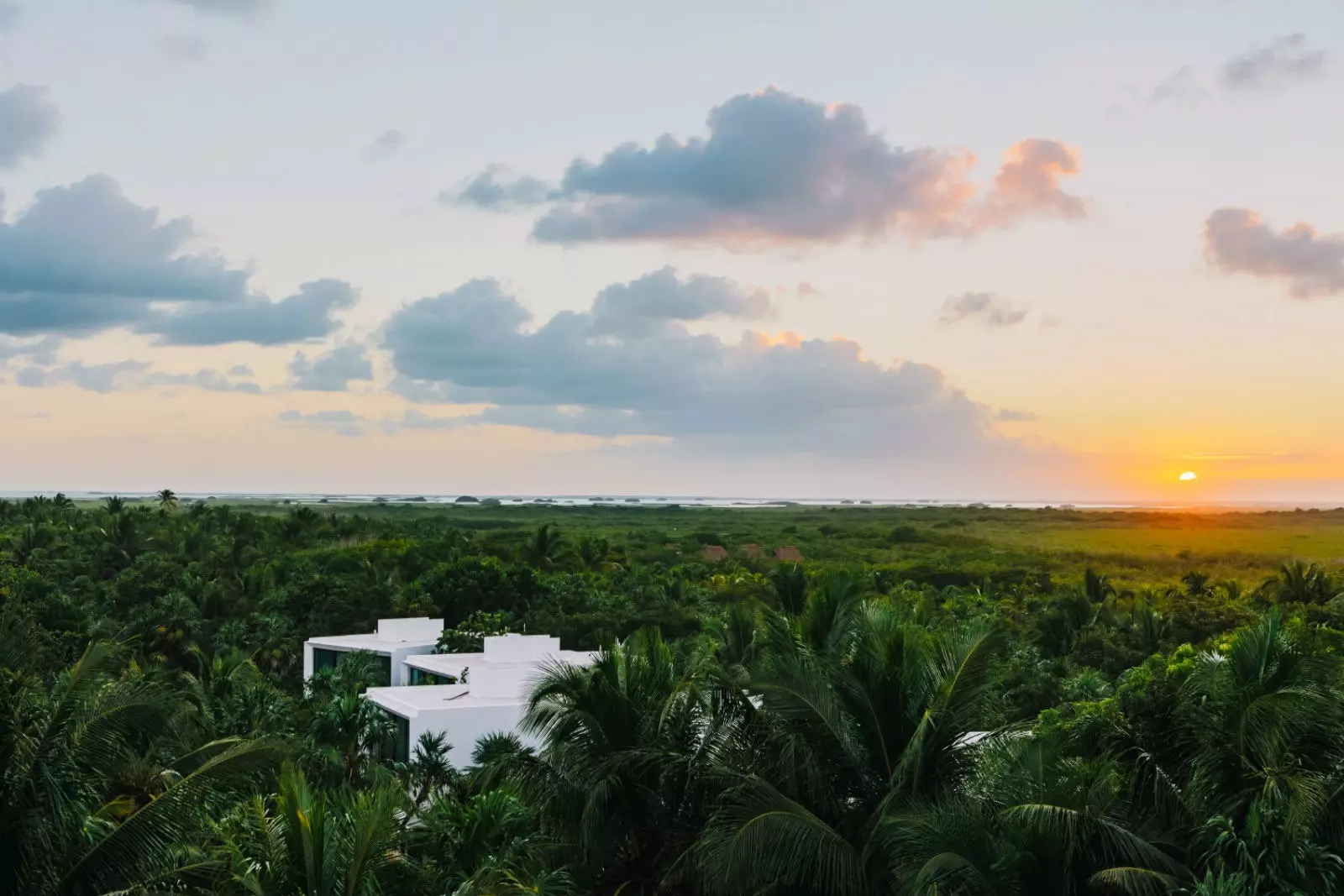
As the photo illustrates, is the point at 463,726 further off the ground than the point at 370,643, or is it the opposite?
the point at 370,643

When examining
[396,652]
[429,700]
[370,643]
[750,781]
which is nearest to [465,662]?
[396,652]

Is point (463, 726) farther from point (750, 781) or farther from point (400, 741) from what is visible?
point (750, 781)

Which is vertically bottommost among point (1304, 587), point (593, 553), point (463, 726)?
point (463, 726)

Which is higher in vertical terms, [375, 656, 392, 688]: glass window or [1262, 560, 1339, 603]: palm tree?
[1262, 560, 1339, 603]: palm tree

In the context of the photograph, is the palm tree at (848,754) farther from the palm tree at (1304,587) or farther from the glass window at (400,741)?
the palm tree at (1304,587)

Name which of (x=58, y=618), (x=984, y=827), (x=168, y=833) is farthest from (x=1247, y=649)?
(x=58, y=618)

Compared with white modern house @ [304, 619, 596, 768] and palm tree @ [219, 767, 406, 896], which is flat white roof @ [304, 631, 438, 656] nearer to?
white modern house @ [304, 619, 596, 768]

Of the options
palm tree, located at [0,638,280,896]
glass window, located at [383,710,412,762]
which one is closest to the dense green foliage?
palm tree, located at [0,638,280,896]

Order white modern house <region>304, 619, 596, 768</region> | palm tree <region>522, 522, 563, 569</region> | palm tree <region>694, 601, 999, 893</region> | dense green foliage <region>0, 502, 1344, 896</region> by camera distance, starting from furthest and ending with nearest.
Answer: palm tree <region>522, 522, 563, 569</region> → white modern house <region>304, 619, 596, 768</region> → palm tree <region>694, 601, 999, 893</region> → dense green foliage <region>0, 502, 1344, 896</region>
